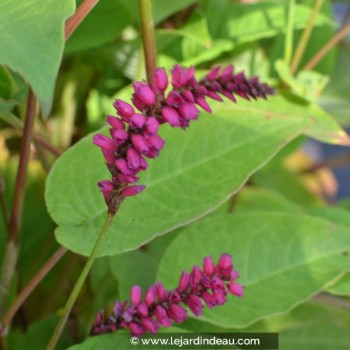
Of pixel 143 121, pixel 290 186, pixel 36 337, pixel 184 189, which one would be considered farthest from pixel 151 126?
pixel 290 186

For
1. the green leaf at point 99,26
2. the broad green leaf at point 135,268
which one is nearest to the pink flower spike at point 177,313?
the broad green leaf at point 135,268

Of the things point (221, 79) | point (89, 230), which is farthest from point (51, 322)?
point (221, 79)

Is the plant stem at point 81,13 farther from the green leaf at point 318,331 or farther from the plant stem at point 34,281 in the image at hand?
the green leaf at point 318,331

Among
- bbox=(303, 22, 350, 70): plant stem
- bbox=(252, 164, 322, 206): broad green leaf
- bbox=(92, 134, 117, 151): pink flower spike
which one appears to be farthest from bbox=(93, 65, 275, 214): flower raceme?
bbox=(252, 164, 322, 206): broad green leaf

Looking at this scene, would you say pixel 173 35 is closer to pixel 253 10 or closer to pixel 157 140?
pixel 253 10

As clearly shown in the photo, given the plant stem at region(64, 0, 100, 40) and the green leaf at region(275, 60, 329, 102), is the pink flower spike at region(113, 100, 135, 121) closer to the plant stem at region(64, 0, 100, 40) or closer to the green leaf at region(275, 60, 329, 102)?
the plant stem at region(64, 0, 100, 40)

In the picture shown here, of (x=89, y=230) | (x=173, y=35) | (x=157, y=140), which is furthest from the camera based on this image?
(x=173, y=35)

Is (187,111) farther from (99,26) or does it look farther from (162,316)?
(99,26)
